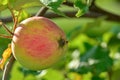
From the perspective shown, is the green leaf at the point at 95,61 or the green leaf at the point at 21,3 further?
the green leaf at the point at 95,61

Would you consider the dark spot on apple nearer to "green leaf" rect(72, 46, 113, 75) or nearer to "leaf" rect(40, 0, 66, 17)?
"leaf" rect(40, 0, 66, 17)

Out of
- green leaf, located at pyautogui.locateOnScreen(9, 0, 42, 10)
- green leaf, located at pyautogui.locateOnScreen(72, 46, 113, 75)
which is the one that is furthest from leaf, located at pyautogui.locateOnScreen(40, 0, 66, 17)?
green leaf, located at pyautogui.locateOnScreen(72, 46, 113, 75)

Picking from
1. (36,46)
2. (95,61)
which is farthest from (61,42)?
(95,61)

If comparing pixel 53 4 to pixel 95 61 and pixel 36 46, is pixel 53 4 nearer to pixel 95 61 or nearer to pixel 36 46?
pixel 36 46

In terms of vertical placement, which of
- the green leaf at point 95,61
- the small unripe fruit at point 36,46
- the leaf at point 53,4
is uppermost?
the leaf at point 53,4

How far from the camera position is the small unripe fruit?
1.12 m

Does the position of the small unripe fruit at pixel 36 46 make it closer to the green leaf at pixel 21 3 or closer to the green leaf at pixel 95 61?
the green leaf at pixel 21 3

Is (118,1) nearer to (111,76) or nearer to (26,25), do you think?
(111,76)

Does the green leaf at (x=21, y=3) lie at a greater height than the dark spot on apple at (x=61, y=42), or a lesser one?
greater

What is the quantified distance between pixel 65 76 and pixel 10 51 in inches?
29.9

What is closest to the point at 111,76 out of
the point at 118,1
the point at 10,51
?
the point at 10,51

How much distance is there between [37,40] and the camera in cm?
112

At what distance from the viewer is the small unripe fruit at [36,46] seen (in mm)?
1123

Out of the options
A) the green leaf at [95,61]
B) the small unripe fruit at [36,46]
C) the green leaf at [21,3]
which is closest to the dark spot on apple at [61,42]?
the small unripe fruit at [36,46]
